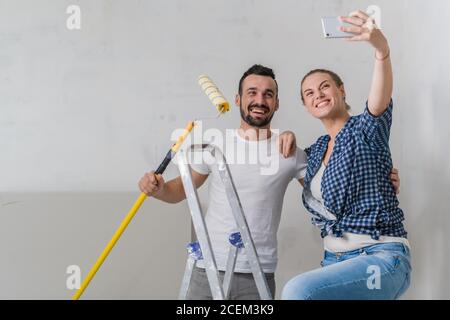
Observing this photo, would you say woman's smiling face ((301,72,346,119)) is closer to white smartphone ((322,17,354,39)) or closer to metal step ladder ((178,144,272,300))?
white smartphone ((322,17,354,39))

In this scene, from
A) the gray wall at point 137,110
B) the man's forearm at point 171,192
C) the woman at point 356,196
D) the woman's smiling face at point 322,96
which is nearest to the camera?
the woman at point 356,196

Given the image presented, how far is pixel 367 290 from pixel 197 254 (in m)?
0.47

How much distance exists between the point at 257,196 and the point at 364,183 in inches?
14.4

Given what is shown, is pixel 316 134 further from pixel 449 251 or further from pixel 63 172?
pixel 63 172

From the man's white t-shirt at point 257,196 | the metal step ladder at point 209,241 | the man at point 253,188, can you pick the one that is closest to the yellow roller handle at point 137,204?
the metal step ladder at point 209,241

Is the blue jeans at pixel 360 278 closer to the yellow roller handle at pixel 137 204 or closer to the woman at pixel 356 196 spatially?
the woman at pixel 356 196

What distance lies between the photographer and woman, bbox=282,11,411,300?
1.40 m

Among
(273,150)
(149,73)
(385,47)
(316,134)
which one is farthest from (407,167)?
(149,73)

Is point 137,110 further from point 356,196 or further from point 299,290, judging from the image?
point 299,290

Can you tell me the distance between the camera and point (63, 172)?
220cm

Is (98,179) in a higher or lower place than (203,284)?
higher

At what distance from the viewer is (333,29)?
1.44 meters

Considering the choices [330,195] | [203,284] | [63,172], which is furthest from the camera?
[63,172]

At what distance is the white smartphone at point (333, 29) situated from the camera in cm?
142
